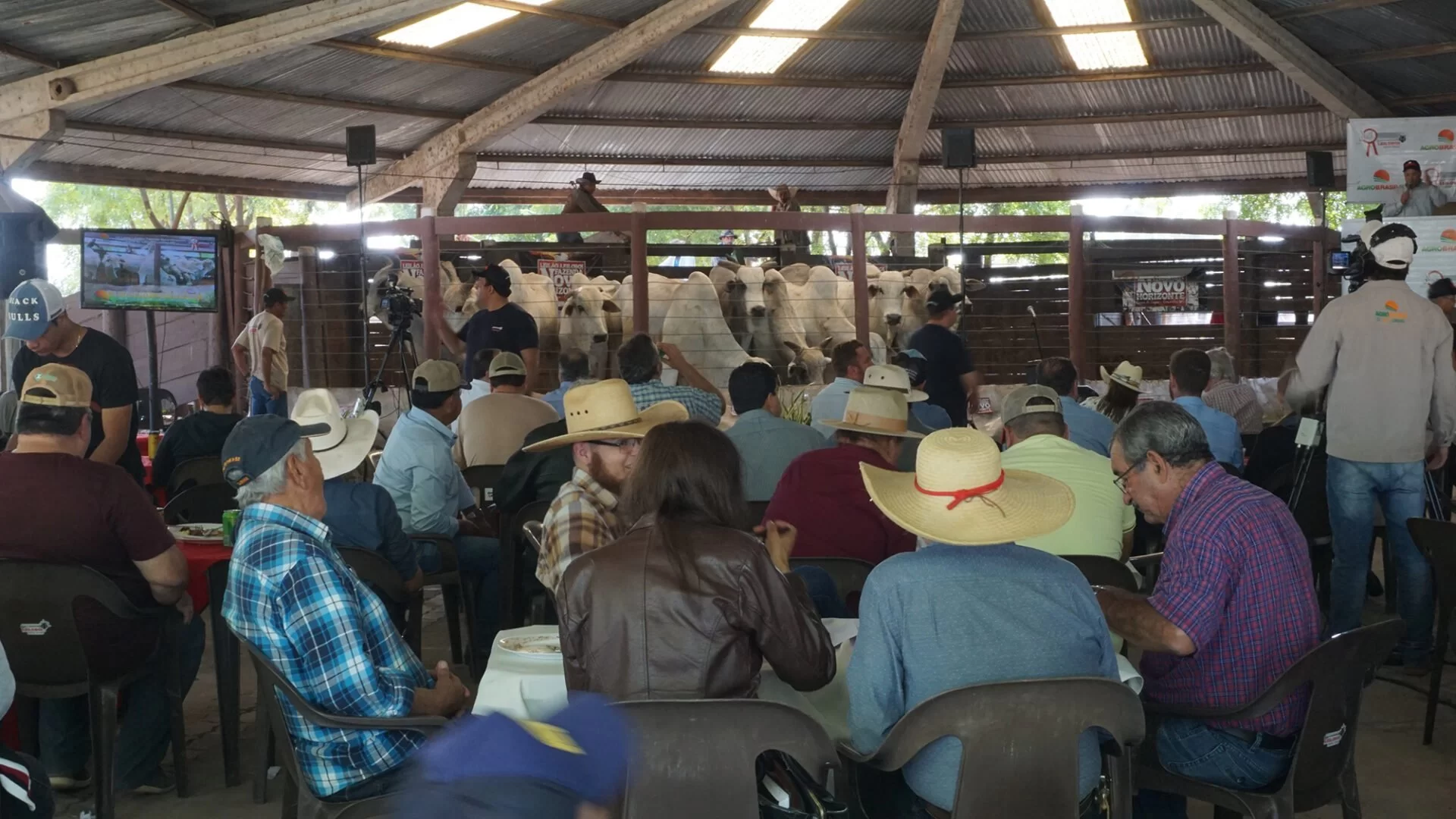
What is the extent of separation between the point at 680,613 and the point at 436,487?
286 centimetres

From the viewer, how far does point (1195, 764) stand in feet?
10.6

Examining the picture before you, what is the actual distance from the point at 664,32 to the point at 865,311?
9.73ft

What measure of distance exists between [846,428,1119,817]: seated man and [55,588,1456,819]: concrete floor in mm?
2000

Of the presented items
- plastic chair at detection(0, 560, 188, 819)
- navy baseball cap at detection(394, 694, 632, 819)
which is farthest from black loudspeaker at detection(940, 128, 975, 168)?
navy baseball cap at detection(394, 694, 632, 819)

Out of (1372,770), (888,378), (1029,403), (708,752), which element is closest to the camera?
(708,752)

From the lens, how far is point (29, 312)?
541 centimetres

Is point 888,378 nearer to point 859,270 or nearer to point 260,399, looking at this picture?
point 859,270

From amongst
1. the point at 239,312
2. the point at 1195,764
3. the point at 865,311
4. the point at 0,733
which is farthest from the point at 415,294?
the point at 1195,764

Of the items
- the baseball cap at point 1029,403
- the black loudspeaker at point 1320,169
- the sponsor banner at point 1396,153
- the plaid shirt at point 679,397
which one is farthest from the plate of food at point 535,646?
the black loudspeaker at point 1320,169

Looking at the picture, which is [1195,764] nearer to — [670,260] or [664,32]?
[664,32]

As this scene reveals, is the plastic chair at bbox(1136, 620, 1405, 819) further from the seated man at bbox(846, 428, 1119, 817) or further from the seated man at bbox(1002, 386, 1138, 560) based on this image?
the seated man at bbox(1002, 386, 1138, 560)

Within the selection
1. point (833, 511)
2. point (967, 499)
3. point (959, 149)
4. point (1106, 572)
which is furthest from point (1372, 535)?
point (959, 149)

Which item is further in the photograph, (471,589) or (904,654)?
(471,589)

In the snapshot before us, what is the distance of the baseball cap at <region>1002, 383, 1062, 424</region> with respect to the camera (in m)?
4.63
